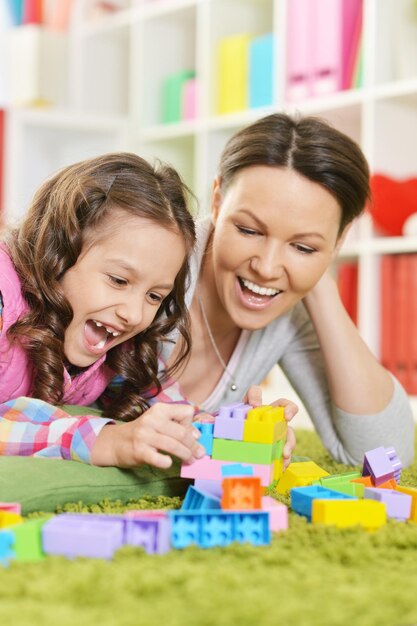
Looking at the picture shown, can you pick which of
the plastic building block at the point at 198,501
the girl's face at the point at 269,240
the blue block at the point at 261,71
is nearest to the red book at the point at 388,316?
the blue block at the point at 261,71

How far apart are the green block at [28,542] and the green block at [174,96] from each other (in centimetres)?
277

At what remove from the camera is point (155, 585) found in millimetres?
748

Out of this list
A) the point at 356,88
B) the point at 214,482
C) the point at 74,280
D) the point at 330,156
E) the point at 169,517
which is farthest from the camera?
the point at 356,88

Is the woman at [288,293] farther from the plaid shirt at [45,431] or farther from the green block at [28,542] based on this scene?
the green block at [28,542]

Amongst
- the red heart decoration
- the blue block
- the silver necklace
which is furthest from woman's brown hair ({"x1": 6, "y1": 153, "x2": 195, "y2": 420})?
the blue block

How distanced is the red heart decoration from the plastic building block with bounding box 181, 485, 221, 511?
5.71 feet

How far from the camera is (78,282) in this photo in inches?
52.1

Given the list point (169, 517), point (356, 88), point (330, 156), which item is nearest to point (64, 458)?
point (169, 517)

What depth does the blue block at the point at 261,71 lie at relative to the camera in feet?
10.1

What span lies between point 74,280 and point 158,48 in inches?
96.7

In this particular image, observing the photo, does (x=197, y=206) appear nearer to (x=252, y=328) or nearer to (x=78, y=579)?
(x=252, y=328)

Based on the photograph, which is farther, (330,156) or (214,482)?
(330,156)

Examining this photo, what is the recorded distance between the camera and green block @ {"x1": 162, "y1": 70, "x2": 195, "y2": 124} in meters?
3.46

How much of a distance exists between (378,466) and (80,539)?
1.77ft
